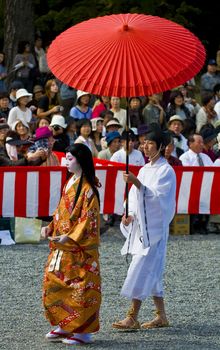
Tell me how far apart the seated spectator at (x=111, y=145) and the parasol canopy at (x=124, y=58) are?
636 centimetres

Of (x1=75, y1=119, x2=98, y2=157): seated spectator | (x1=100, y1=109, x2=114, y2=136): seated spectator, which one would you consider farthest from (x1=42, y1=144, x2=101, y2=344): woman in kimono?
(x1=100, y1=109, x2=114, y2=136): seated spectator

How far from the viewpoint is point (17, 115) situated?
15.9m

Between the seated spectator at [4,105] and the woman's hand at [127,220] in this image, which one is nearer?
the woman's hand at [127,220]

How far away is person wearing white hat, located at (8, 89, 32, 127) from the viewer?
15828 mm

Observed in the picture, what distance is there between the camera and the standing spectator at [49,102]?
1669 centimetres

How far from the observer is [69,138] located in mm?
15273

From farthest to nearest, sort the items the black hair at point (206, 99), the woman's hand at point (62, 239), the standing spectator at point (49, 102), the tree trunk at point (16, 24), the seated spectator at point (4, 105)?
the tree trunk at point (16, 24), the black hair at point (206, 99), the standing spectator at point (49, 102), the seated spectator at point (4, 105), the woman's hand at point (62, 239)

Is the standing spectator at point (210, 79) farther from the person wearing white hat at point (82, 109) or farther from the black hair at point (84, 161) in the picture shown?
the black hair at point (84, 161)

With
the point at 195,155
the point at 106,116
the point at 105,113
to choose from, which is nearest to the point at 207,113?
the point at 105,113

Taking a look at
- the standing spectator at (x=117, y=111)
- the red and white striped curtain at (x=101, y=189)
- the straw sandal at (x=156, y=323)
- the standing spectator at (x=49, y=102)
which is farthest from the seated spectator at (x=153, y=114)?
the straw sandal at (x=156, y=323)

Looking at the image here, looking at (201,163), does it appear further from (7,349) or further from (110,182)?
(7,349)

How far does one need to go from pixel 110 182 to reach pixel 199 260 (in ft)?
6.22

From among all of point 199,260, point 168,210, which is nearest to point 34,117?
point 199,260

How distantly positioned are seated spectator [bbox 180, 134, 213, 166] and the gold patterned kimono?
19.6 ft
